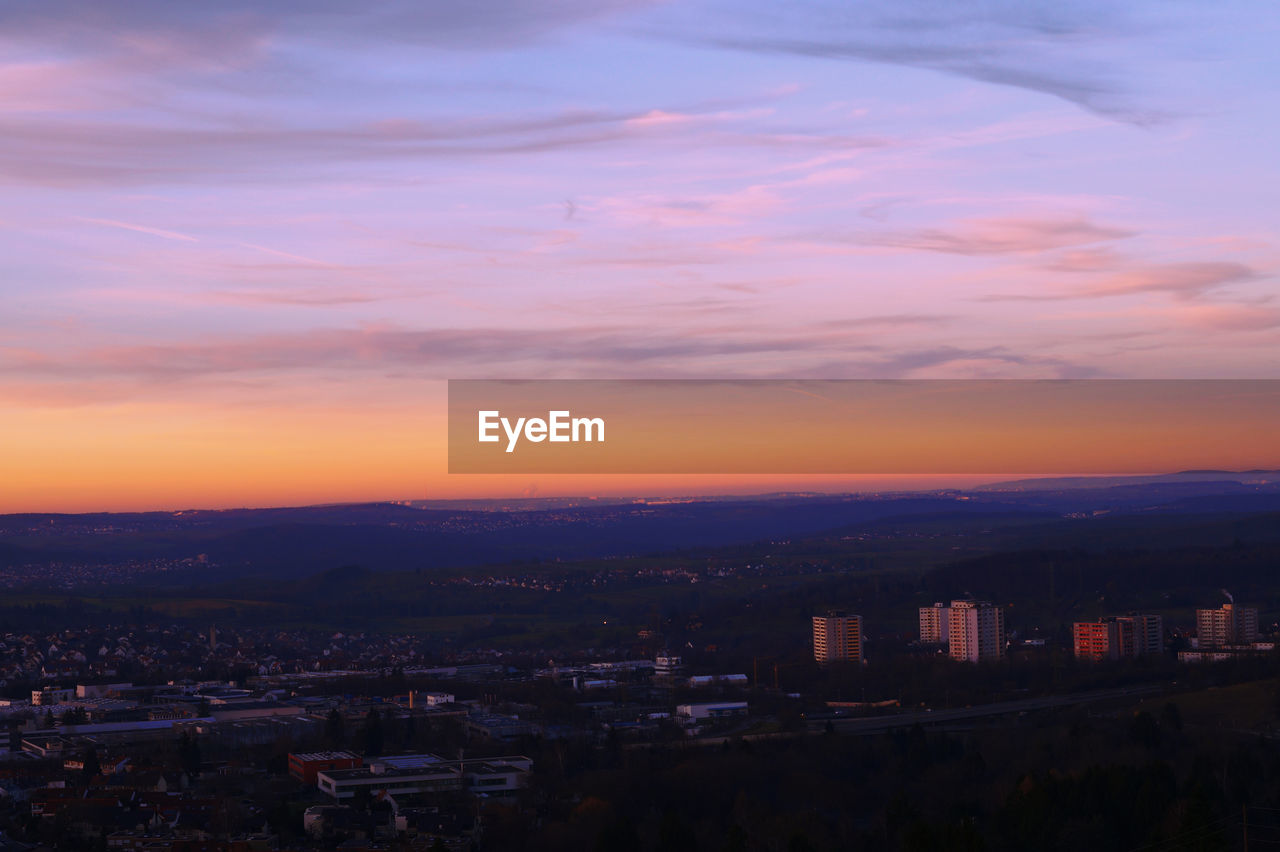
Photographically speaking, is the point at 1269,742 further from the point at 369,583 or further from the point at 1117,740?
the point at 369,583

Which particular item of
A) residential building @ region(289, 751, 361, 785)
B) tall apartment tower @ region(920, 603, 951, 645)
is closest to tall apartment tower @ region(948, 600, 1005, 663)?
tall apartment tower @ region(920, 603, 951, 645)

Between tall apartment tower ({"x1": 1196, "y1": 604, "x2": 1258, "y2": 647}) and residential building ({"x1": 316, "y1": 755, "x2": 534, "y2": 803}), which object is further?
tall apartment tower ({"x1": 1196, "y1": 604, "x2": 1258, "y2": 647})

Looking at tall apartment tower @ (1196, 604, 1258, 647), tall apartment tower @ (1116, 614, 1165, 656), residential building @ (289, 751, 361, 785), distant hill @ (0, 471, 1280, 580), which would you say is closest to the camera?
residential building @ (289, 751, 361, 785)

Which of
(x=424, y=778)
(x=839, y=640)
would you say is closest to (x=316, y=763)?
(x=424, y=778)

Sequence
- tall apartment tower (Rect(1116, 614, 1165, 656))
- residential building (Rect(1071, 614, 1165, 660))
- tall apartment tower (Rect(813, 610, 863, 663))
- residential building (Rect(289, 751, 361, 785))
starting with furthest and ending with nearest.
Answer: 1. tall apartment tower (Rect(813, 610, 863, 663))
2. tall apartment tower (Rect(1116, 614, 1165, 656))
3. residential building (Rect(1071, 614, 1165, 660))
4. residential building (Rect(289, 751, 361, 785))

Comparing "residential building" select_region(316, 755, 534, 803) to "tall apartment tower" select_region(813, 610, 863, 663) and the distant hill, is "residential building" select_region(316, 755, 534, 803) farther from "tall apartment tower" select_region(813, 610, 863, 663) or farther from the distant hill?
the distant hill

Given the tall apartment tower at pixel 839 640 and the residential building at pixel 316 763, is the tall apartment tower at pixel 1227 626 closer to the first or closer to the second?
the tall apartment tower at pixel 839 640

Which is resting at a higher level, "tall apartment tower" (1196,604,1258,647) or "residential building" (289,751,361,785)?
"tall apartment tower" (1196,604,1258,647)
